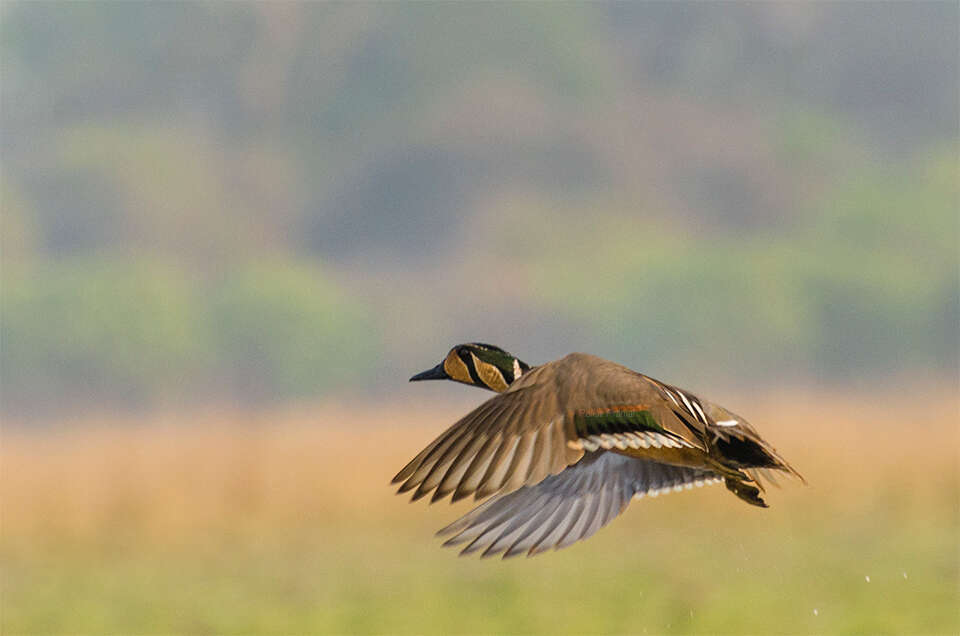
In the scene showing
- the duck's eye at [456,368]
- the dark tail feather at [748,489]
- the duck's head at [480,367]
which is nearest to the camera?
the dark tail feather at [748,489]

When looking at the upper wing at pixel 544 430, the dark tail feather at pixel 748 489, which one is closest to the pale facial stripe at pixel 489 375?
the upper wing at pixel 544 430

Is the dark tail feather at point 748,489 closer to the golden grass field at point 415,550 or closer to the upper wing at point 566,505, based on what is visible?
the upper wing at point 566,505

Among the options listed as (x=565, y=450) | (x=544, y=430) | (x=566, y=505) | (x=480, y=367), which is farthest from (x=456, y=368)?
(x=565, y=450)

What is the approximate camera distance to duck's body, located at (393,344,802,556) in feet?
18.7

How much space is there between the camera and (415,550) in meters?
16.2

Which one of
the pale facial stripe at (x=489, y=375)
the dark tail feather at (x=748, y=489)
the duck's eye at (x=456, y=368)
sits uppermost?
the duck's eye at (x=456, y=368)

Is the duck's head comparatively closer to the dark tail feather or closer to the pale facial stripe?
the pale facial stripe

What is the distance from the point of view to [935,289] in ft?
271

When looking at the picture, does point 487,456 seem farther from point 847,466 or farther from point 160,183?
point 160,183

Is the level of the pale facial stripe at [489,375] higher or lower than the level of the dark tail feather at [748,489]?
higher

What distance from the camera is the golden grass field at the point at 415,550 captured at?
41.5 feet

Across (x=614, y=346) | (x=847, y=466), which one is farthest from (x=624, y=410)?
(x=614, y=346)

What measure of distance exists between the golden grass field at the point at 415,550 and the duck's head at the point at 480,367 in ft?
17.7

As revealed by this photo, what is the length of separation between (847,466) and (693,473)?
36.6 feet
